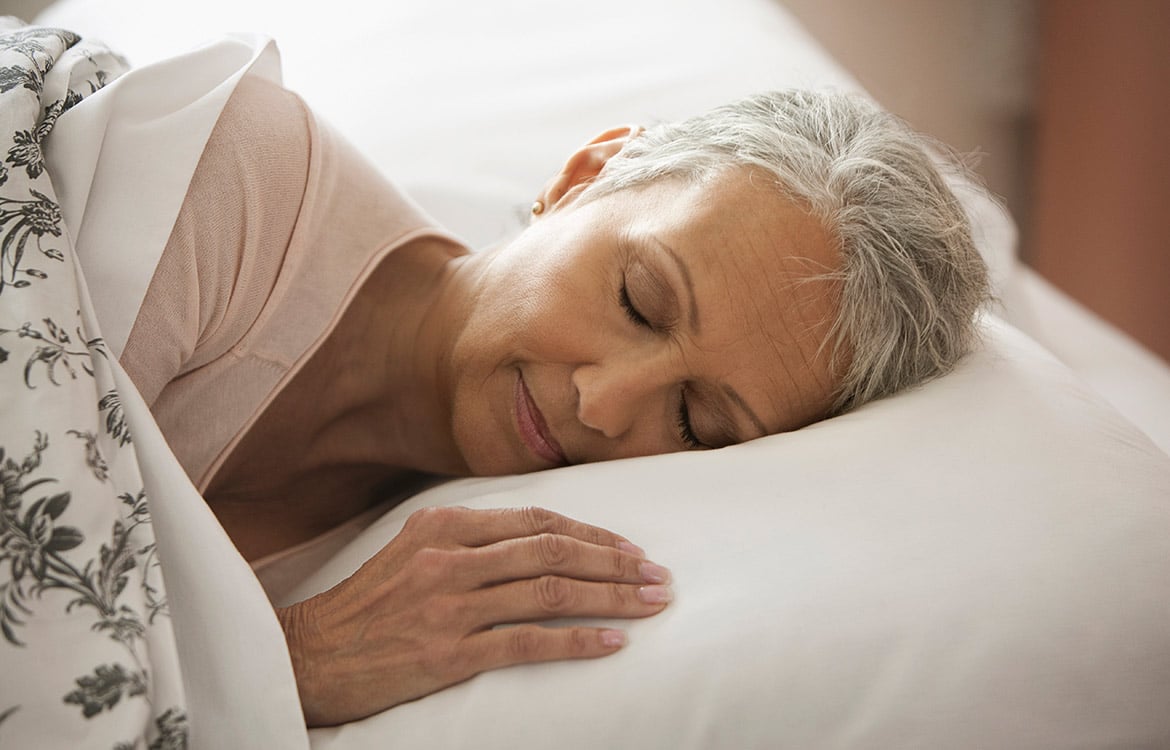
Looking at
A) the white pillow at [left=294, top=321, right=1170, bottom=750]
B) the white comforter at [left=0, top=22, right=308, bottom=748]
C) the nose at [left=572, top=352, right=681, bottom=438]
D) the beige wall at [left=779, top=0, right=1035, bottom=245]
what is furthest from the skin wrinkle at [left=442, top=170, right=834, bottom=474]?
the beige wall at [left=779, top=0, right=1035, bottom=245]

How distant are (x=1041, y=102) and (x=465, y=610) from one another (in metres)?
2.79

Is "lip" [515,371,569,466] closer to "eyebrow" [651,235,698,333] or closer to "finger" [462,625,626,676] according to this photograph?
"eyebrow" [651,235,698,333]

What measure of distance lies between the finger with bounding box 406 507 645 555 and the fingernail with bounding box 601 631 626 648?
3.5 inches

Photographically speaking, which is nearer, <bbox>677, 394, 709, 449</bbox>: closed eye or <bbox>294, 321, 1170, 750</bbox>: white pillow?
<bbox>294, 321, 1170, 750</bbox>: white pillow


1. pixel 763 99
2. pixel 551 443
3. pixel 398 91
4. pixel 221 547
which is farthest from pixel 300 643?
pixel 398 91

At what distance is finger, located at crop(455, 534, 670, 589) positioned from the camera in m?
0.82

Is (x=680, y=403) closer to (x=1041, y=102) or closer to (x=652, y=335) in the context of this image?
(x=652, y=335)

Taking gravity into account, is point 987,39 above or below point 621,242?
below

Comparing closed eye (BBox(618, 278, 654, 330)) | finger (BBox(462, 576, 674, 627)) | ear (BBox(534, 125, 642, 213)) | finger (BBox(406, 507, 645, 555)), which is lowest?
finger (BBox(462, 576, 674, 627))

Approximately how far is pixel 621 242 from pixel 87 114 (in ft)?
1.69

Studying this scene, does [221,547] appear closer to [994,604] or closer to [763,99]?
[994,604]

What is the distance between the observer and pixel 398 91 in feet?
5.91

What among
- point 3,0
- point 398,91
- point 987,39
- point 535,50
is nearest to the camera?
point 398,91

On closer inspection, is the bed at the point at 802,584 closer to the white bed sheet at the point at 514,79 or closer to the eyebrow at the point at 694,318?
the eyebrow at the point at 694,318
